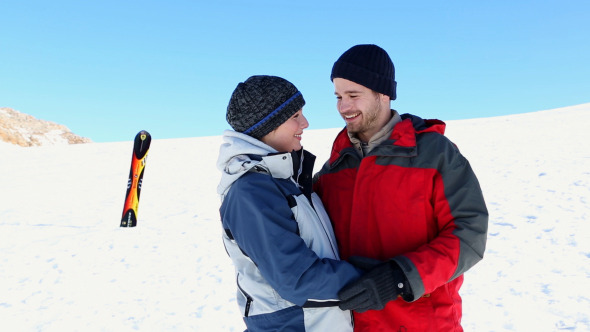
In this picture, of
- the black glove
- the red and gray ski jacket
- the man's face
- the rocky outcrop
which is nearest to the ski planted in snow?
the man's face

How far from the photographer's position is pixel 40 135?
56.1m

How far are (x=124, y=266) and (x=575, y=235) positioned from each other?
19.4 ft

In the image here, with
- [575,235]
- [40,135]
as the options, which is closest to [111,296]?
[575,235]

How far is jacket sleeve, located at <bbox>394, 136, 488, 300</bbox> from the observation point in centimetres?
186

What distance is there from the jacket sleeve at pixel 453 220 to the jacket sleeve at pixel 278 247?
36cm

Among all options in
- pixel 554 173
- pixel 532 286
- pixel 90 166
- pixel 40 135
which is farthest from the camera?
pixel 40 135

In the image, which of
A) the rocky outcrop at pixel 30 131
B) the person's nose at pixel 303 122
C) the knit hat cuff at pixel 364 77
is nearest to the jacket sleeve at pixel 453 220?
the knit hat cuff at pixel 364 77

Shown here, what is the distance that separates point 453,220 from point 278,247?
2.65 feet

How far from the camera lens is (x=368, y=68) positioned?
7.56 feet

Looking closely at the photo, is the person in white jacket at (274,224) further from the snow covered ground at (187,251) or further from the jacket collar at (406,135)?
the snow covered ground at (187,251)

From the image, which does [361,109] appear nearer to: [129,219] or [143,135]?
[129,219]

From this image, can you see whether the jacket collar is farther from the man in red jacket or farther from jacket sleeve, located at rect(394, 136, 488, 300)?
jacket sleeve, located at rect(394, 136, 488, 300)

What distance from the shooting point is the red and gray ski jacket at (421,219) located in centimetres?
190

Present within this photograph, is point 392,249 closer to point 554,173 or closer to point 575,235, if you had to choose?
point 575,235
